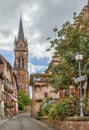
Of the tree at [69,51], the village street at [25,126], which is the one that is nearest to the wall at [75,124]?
the village street at [25,126]

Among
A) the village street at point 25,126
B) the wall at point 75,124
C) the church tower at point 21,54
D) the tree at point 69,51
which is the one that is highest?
the church tower at point 21,54

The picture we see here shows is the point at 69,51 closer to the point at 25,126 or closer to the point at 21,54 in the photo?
the point at 25,126

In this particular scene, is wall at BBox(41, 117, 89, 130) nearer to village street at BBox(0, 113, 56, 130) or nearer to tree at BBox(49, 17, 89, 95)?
village street at BBox(0, 113, 56, 130)

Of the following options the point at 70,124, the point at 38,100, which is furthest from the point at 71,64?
the point at 38,100

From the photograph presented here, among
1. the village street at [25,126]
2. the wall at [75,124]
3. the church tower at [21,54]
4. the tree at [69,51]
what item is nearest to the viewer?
the wall at [75,124]

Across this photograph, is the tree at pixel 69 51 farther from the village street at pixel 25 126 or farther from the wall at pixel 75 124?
the wall at pixel 75 124

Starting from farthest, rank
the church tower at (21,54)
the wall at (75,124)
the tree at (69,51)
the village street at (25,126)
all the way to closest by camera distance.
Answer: the church tower at (21,54) → the tree at (69,51) → the village street at (25,126) → the wall at (75,124)

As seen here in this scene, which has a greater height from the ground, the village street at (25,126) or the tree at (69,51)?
the tree at (69,51)

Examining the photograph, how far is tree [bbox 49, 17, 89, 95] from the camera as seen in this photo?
2455 centimetres

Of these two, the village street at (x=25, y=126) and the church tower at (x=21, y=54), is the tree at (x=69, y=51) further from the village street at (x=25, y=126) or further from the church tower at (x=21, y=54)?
the church tower at (x=21, y=54)

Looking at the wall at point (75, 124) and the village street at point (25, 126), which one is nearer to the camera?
the wall at point (75, 124)

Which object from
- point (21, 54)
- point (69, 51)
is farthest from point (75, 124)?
point (21, 54)

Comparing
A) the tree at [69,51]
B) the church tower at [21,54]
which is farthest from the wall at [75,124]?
the church tower at [21,54]

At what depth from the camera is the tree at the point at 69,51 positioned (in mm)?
24547
